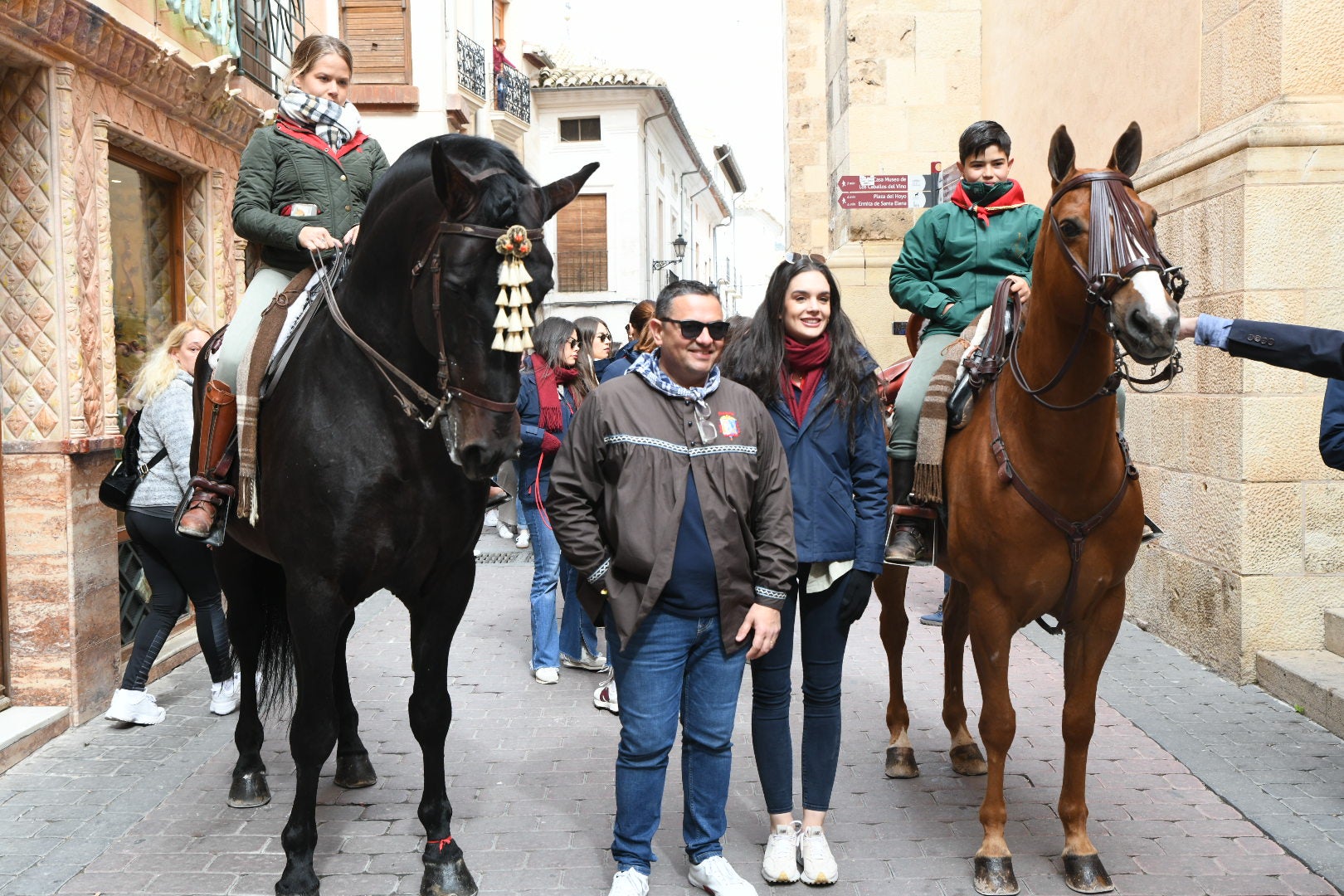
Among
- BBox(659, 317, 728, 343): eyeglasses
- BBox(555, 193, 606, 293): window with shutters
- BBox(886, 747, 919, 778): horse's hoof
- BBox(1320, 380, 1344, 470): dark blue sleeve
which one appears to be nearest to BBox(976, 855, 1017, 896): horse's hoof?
BBox(886, 747, 919, 778): horse's hoof

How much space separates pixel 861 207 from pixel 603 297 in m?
22.5

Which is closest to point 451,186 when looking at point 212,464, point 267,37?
point 212,464

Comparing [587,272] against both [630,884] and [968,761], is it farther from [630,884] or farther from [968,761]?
[630,884]

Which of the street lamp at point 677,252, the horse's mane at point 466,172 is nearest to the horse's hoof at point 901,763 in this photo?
the horse's mane at point 466,172

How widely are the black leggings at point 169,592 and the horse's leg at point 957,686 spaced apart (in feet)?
12.1

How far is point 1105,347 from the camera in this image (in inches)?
146

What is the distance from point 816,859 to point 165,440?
3964 millimetres

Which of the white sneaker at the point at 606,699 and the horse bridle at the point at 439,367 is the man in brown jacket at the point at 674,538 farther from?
the white sneaker at the point at 606,699

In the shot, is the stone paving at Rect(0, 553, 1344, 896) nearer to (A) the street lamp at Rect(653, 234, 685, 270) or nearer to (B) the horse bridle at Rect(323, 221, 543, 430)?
(B) the horse bridle at Rect(323, 221, 543, 430)

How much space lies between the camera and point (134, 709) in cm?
597

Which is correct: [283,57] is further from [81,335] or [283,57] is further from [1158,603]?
[1158,603]

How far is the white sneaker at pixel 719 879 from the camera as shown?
151 inches

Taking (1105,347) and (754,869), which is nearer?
Result: (1105,347)

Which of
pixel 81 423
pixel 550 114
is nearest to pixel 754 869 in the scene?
pixel 81 423
